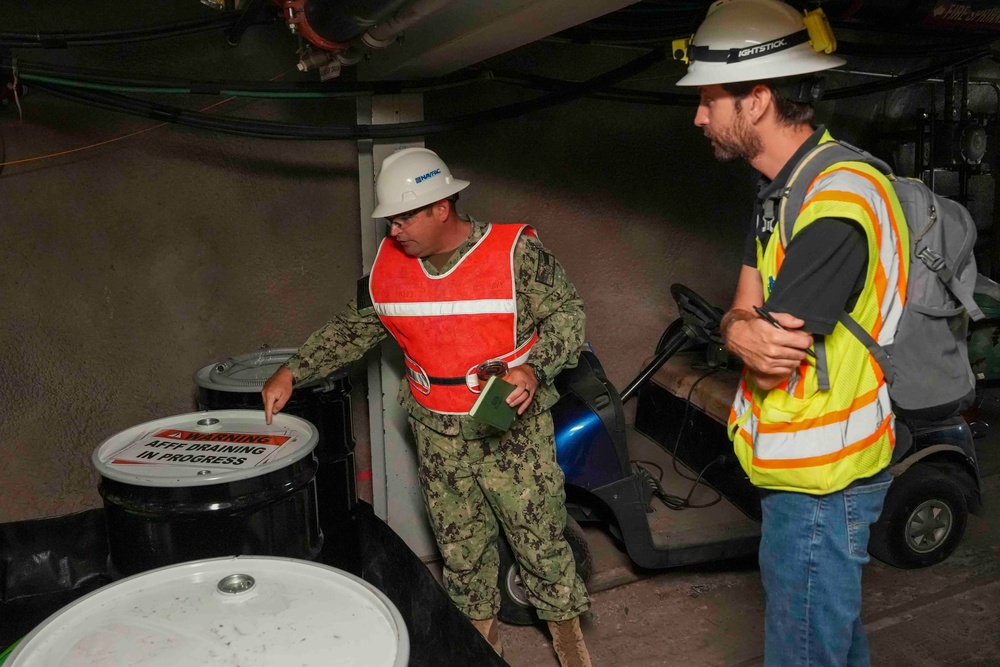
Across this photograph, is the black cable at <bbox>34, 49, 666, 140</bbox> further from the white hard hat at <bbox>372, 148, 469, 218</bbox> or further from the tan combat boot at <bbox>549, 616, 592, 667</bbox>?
the tan combat boot at <bbox>549, 616, 592, 667</bbox>

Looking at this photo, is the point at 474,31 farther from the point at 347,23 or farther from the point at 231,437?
the point at 231,437

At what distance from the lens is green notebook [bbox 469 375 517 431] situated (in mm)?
2125

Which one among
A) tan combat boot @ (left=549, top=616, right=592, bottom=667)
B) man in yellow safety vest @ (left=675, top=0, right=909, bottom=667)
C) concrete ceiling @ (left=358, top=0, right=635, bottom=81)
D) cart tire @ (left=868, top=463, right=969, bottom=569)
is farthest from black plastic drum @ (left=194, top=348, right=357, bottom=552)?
cart tire @ (left=868, top=463, right=969, bottom=569)

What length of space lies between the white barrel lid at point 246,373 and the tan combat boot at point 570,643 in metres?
1.15

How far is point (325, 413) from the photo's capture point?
8.39ft

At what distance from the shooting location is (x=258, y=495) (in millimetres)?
1916

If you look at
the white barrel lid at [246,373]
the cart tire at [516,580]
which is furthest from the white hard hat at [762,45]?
the cart tire at [516,580]

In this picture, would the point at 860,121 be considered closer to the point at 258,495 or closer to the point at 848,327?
the point at 848,327

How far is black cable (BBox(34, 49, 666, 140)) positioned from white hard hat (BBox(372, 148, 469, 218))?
0.27 metres

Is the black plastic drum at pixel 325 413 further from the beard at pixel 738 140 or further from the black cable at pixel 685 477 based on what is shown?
the beard at pixel 738 140

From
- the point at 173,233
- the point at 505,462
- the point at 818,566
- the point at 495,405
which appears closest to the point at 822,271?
the point at 818,566

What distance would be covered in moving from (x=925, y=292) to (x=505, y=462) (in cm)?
141

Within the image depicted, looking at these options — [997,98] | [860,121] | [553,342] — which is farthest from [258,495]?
[997,98]

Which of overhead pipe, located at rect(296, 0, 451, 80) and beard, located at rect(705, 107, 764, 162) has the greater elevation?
overhead pipe, located at rect(296, 0, 451, 80)
